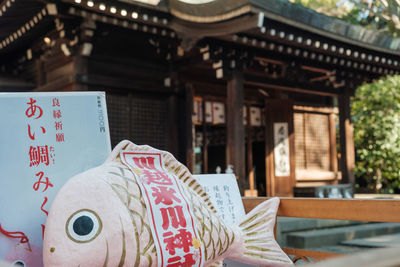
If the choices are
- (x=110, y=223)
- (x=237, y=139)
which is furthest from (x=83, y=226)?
(x=237, y=139)

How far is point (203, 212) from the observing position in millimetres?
1634

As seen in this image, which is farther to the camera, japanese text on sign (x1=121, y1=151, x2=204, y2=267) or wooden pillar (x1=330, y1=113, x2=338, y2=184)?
wooden pillar (x1=330, y1=113, x2=338, y2=184)

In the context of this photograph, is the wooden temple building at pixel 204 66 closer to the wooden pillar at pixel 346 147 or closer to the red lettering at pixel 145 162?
the wooden pillar at pixel 346 147

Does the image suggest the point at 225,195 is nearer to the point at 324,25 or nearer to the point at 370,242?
the point at 370,242

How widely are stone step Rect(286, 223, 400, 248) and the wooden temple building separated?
4.63 ft

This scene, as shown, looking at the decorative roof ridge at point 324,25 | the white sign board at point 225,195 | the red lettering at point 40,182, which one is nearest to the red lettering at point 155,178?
the red lettering at point 40,182

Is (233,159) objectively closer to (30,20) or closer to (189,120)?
(189,120)

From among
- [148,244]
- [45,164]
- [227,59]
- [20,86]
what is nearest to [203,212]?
[148,244]

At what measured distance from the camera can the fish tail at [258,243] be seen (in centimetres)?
186

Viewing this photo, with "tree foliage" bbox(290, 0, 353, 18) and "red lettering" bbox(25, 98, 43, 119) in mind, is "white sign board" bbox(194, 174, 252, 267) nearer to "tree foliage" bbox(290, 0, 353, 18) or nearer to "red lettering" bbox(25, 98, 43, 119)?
"red lettering" bbox(25, 98, 43, 119)

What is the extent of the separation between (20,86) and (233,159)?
4.92 m

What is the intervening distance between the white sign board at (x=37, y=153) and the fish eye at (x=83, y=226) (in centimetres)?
29

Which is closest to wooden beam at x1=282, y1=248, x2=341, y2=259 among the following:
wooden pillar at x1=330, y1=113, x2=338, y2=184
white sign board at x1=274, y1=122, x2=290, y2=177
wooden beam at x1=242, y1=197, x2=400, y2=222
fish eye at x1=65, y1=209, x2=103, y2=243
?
wooden beam at x1=242, y1=197, x2=400, y2=222

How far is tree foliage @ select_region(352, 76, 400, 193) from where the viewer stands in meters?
11.9
